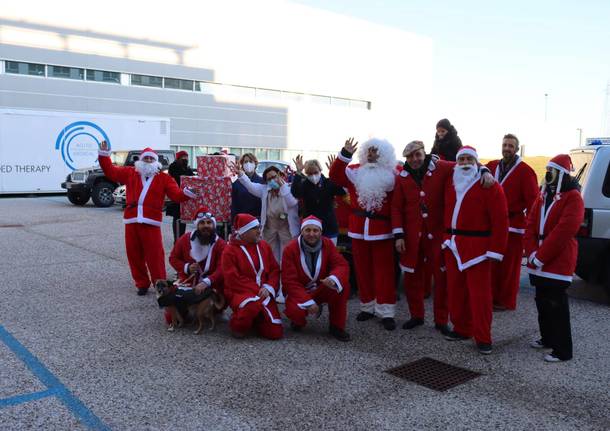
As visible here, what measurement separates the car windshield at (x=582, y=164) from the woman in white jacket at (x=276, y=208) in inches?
133

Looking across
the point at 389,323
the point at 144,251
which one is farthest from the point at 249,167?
the point at 389,323

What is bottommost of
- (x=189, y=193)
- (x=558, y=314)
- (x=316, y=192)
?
(x=558, y=314)

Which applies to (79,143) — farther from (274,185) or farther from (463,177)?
(463,177)

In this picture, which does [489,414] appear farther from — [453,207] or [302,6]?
[302,6]

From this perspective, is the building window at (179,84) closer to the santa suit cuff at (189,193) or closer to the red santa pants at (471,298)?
the santa suit cuff at (189,193)

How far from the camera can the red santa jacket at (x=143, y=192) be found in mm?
6953

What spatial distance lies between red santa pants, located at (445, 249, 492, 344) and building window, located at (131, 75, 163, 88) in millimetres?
26591

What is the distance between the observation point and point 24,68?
25.9 meters

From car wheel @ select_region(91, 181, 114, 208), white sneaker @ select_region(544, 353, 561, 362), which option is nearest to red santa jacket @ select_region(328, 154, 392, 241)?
white sneaker @ select_region(544, 353, 561, 362)

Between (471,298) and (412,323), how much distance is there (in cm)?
88

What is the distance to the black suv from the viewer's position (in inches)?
729

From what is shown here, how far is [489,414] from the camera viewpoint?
3.79 meters

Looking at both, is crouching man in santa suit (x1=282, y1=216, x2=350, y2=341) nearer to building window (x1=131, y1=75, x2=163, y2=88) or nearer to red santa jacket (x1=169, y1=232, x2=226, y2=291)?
red santa jacket (x1=169, y1=232, x2=226, y2=291)

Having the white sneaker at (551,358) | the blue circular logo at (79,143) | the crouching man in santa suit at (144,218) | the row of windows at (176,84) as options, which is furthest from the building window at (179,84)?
the white sneaker at (551,358)
